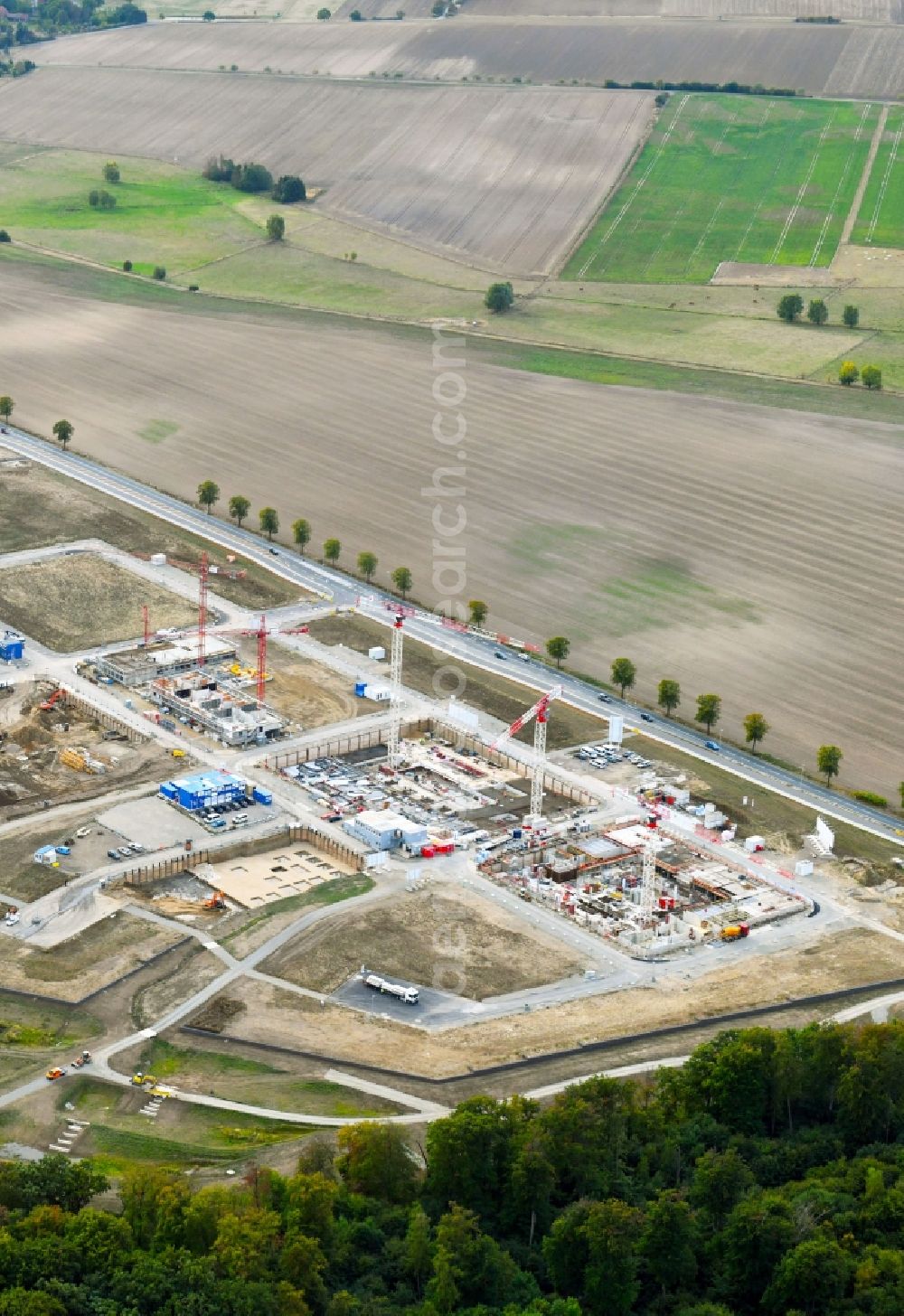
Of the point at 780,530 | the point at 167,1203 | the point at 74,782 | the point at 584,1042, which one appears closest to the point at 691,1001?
the point at 584,1042

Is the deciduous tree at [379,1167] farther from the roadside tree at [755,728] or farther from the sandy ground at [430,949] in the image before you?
the roadside tree at [755,728]

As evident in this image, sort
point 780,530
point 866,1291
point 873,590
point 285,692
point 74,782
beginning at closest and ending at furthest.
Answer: point 866,1291 → point 74,782 → point 285,692 → point 873,590 → point 780,530

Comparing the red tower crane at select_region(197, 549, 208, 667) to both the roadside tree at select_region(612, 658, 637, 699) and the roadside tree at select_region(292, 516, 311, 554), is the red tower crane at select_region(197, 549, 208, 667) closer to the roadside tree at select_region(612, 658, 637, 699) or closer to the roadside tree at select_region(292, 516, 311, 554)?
the roadside tree at select_region(292, 516, 311, 554)

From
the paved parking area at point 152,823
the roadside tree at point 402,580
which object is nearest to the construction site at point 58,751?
the paved parking area at point 152,823

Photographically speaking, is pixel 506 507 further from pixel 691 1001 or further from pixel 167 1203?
pixel 167 1203

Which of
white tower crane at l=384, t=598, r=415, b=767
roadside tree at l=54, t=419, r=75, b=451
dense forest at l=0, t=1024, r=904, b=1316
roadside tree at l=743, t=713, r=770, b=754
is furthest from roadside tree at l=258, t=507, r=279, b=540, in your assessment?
dense forest at l=0, t=1024, r=904, b=1316

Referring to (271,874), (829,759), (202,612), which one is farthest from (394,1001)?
(202,612)
